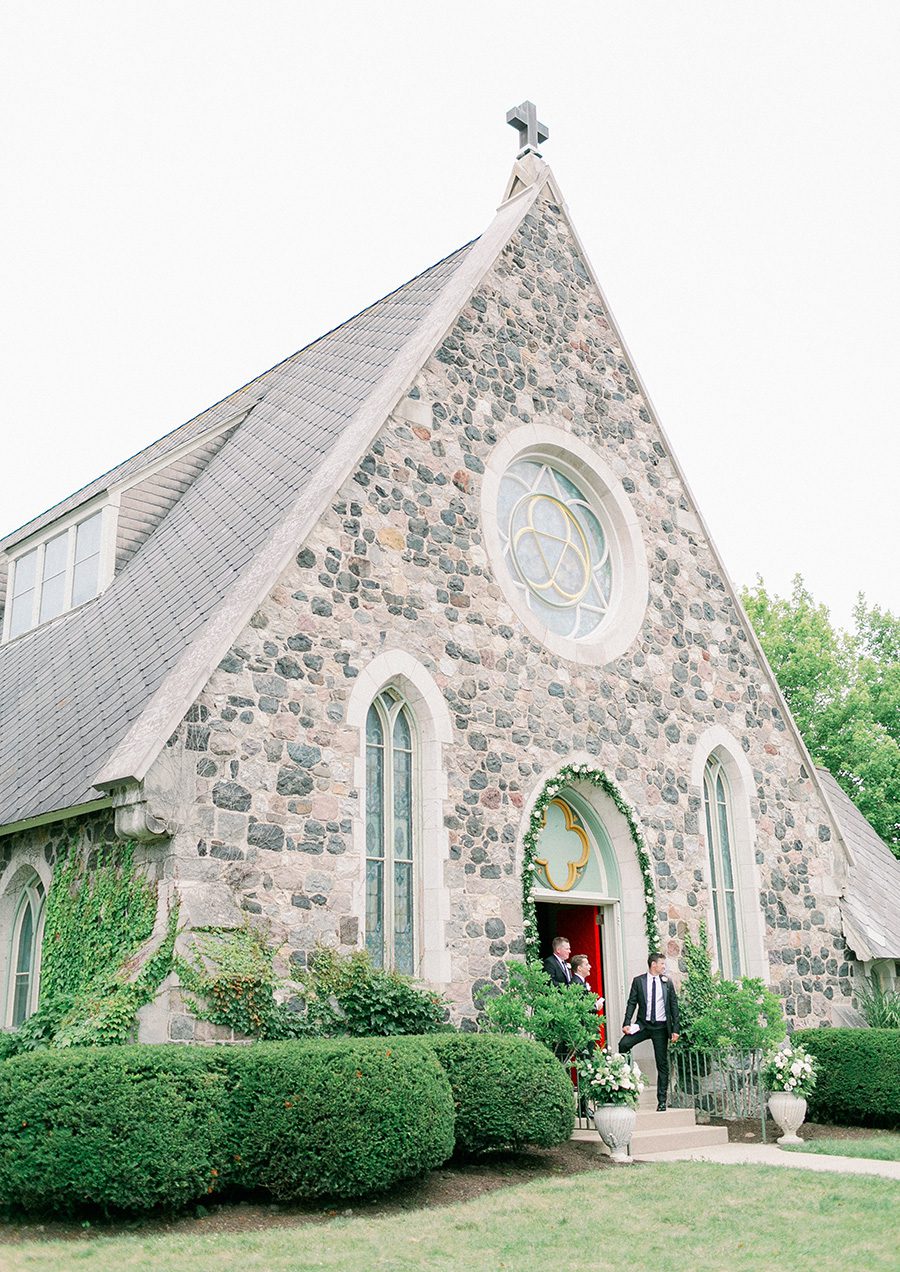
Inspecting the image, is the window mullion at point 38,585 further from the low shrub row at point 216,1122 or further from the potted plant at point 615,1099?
the potted plant at point 615,1099

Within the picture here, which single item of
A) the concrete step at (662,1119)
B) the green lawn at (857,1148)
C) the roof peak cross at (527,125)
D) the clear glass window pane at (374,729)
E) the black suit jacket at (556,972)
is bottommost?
the green lawn at (857,1148)

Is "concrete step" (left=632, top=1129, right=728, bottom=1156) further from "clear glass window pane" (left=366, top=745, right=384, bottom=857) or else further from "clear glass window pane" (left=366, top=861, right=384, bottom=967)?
"clear glass window pane" (left=366, top=745, right=384, bottom=857)

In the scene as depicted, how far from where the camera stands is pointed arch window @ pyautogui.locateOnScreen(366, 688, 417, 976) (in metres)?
12.3

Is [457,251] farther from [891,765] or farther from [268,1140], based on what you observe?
[891,765]

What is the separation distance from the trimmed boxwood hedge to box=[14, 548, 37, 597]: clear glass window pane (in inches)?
396

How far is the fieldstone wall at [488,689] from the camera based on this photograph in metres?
11.4

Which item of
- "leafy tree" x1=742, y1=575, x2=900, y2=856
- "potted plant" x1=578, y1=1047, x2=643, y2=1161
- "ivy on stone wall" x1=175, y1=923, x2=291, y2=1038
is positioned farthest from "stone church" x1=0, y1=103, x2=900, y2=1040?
"leafy tree" x1=742, y1=575, x2=900, y2=856

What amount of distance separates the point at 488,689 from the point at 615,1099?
444 centimetres

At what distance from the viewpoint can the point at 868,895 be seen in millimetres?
19438

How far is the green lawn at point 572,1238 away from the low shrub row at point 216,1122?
35 centimetres

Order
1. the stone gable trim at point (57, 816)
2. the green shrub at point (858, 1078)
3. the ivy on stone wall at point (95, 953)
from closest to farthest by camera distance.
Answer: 1. the ivy on stone wall at point (95, 953)
2. the stone gable trim at point (57, 816)
3. the green shrub at point (858, 1078)

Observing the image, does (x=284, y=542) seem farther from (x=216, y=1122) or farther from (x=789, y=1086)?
(x=789, y=1086)

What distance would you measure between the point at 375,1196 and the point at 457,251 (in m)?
A: 13.3

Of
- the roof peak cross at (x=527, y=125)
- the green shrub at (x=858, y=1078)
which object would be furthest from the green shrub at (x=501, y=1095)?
the roof peak cross at (x=527, y=125)
